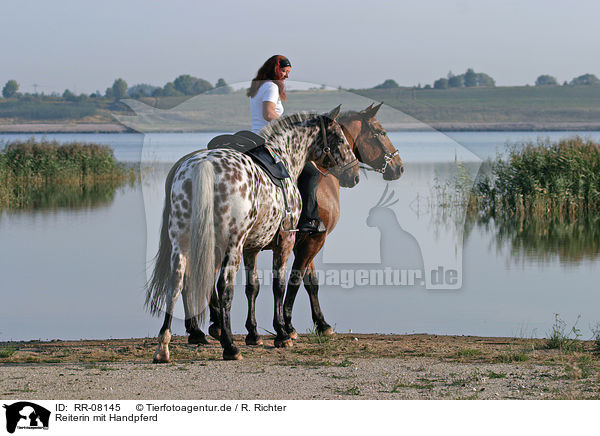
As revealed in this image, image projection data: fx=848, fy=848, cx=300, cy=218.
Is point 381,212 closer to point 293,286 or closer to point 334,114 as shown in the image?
point 293,286

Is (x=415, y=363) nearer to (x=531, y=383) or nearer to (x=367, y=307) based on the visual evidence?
(x=531, y=383)

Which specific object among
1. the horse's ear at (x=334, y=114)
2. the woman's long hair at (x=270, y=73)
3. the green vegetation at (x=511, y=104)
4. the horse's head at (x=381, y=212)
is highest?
the green vegetation at (x=511, y=104)

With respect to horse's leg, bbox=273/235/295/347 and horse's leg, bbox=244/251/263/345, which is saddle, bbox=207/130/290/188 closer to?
horse's leg, bbox=273/235/295/347

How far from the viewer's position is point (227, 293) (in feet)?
22.6

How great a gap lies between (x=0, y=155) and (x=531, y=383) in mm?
20042

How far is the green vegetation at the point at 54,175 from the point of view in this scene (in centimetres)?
2327

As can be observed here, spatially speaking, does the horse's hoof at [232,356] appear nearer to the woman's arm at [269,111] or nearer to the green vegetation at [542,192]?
the woman's arm at [269,111]

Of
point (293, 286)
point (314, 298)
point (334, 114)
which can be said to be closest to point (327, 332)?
point (314, 298)
